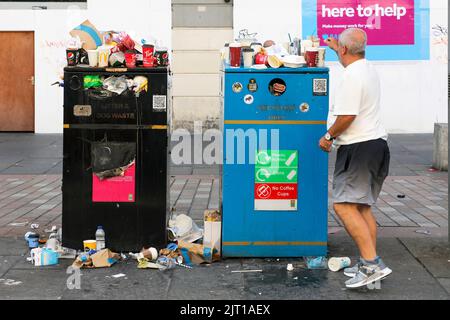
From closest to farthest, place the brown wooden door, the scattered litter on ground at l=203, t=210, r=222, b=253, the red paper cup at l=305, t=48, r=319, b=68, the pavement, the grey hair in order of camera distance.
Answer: the pavement, the grey hair, the red paper cup at l=305, t=48, r=319, b=68, the scattered litter on ground at l=203, t=210, r=222, b=253, the brown wooden door

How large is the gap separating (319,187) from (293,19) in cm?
1083

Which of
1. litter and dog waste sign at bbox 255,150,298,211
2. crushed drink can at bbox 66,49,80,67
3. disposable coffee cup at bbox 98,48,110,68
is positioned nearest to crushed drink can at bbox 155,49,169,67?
disposable coffee cup at bbox 98,48,110,68

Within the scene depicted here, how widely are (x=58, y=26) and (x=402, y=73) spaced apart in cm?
811

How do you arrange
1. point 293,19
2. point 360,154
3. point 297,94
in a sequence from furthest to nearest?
point 293,19 < point 297,94 < point 360,154

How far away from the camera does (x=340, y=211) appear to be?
5.38 m


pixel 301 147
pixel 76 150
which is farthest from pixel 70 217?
pixel 301 147

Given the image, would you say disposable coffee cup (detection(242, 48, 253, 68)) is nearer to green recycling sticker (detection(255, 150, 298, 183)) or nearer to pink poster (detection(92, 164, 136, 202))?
green recycling sticker (detection(255, 150, 298, 183))

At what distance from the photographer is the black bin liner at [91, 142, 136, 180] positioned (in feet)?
19.6

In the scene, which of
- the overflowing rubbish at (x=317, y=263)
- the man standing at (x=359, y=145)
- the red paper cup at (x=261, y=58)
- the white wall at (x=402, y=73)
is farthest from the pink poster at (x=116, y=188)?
the white wall at (x=402, y=73)

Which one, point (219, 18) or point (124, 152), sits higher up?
point (219, 18)

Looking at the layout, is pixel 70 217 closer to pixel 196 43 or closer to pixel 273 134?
pixel 273 134

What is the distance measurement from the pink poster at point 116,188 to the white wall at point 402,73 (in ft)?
34.7

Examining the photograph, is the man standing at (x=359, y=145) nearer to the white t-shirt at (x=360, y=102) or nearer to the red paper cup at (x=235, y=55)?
the white t-shirt at (x=360, y=102)

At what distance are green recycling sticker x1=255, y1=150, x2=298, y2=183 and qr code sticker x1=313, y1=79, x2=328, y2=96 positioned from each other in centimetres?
52
